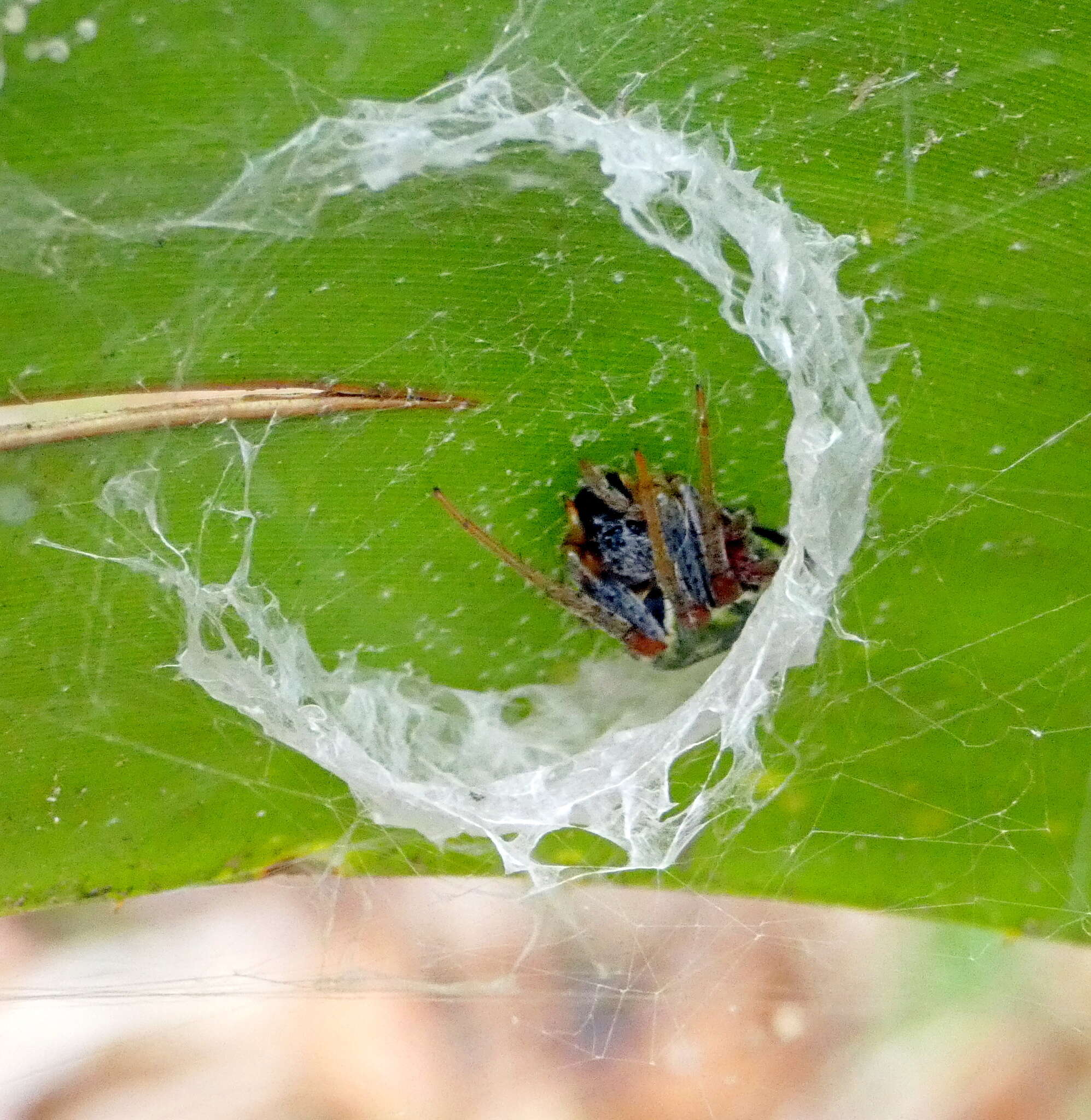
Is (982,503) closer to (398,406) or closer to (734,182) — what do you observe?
(734,182)

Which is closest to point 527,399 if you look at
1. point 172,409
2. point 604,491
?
point 604,491

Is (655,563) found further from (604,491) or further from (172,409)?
(172,409)

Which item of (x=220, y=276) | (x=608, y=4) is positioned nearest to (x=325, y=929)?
(x=220, y=276)

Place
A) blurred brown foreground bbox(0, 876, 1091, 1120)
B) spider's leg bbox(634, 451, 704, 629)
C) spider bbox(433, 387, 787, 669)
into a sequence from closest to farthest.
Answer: spider's leg bbox(634, 451, 704, 629) → spider bbox(433, 387, 787, 669) → blurred brown foreground bbox(0, 876, 1091, 1120)

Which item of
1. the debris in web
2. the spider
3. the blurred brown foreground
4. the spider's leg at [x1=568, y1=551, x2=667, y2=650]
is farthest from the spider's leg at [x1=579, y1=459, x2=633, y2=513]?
the blurred brown foreground

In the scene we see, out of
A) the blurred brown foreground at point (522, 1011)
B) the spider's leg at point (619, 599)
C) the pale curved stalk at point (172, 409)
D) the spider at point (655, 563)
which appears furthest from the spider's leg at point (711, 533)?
the blurred brown foreground at point (522, 1011)

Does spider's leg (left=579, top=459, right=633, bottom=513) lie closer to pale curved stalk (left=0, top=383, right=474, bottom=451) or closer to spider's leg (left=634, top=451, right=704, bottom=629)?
spider's leg (left=634, top=451, right=704, bottom=629)

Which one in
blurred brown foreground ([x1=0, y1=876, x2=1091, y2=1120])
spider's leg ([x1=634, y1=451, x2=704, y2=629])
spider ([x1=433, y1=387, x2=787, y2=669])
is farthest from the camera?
blurred brown foreground ([x1=0, y1=876, x2=1091, y2=1120])
